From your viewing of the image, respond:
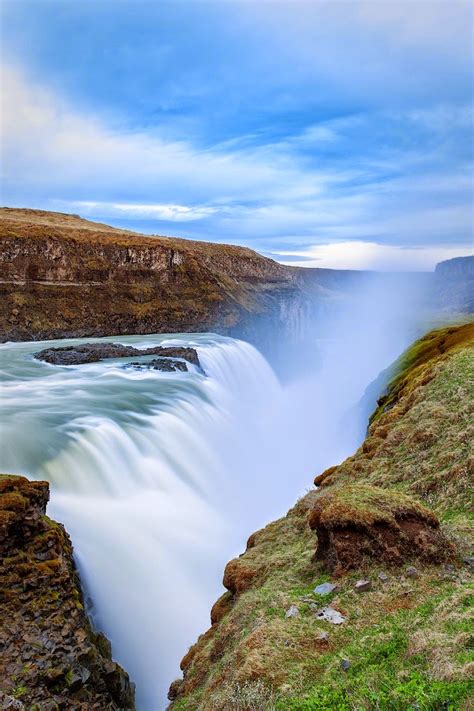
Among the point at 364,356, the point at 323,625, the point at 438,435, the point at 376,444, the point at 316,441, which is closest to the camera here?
the point at 323,625

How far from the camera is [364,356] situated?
3693 inches

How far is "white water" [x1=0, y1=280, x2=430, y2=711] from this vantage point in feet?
44.3

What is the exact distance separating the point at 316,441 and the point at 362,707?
3474 centimetres

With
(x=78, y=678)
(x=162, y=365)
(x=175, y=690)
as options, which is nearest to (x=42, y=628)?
(x=78, y=678)

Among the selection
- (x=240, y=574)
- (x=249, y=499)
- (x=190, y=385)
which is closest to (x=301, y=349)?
(x=190, y=385)

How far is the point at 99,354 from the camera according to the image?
42.8 metres

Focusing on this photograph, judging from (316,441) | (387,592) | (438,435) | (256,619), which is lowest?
(316,441)

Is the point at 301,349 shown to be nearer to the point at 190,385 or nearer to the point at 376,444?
the point at 190,385

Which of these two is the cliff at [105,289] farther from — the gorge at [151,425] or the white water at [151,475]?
the white water at [151,475]

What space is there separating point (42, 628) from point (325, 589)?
5384 millimetres

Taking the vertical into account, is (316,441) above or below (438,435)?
below

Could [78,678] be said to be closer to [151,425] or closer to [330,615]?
[330,615]

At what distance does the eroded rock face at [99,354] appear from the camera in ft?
129

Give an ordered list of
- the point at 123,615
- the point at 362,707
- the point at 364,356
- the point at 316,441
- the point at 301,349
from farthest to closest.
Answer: the point at 301,349 < the point at 364,356 < the point at 316,441 < the point at 123,615 < the point at 362,707
